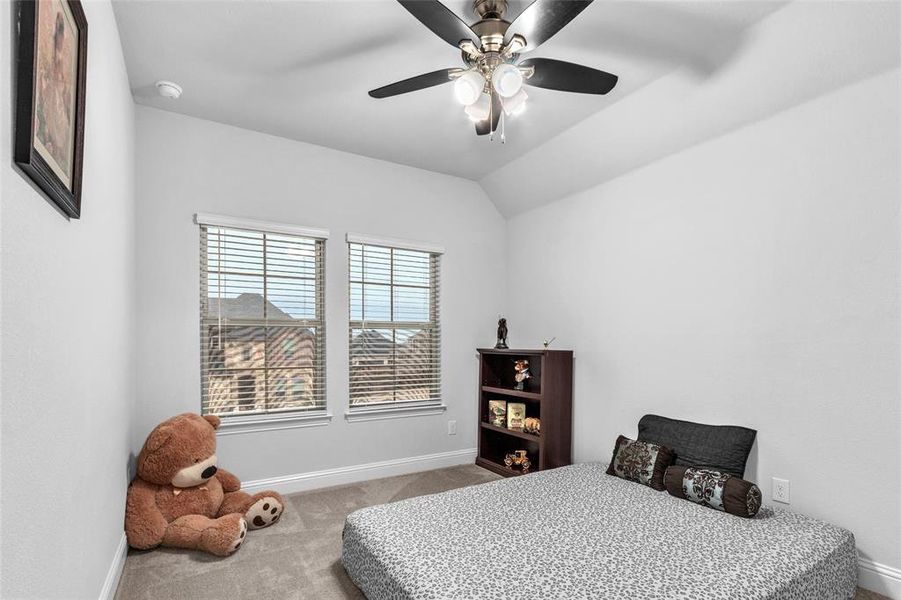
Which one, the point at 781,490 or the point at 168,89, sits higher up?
the point at 168,89

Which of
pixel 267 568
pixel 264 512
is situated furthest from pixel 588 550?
pixel 264 512

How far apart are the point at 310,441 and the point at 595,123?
3094 millimetres

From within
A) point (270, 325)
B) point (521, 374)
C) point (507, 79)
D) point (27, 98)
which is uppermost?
point (507, 79)

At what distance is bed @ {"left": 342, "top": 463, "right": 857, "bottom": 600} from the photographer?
1.71m

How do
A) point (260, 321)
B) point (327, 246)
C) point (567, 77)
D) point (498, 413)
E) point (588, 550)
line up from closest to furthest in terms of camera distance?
point (588, 550), point (567, 77), point (260, 321), point (327, 246), point (498, 413)

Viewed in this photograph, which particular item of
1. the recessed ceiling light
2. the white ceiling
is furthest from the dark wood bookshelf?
the recessed ceiling light

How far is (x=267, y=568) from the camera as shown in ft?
7.84

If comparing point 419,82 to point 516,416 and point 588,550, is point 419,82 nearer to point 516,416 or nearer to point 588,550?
point 588,550

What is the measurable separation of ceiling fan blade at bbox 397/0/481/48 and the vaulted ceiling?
34cm

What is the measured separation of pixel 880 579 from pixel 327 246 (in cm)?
373

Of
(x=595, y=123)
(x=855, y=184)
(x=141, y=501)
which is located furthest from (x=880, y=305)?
(x=141, y=501)

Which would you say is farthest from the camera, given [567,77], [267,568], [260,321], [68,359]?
[260,321]

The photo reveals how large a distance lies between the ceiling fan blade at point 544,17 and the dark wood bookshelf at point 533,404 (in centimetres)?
240

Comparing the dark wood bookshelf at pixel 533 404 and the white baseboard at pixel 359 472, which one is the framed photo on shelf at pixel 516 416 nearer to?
the dark wood bookshelf at pixel 533 404
